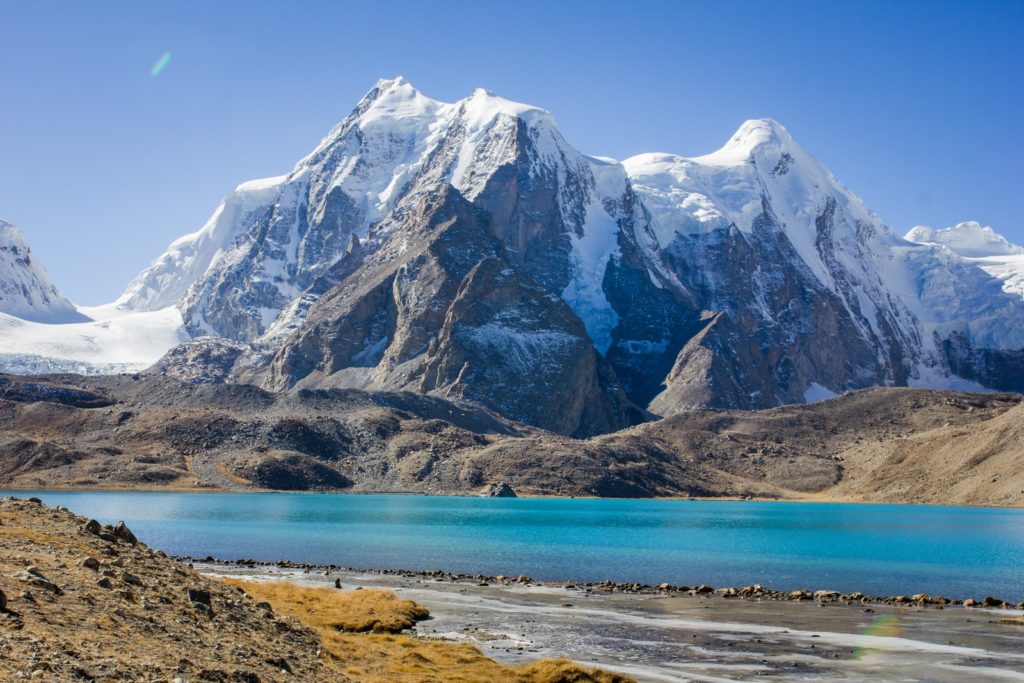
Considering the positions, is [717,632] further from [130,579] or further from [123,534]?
[130,579]

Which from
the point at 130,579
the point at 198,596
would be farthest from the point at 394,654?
the point at 130,579

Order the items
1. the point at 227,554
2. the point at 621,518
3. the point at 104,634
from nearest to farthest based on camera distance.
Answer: the point at 104,634 → the point at 227,554 → the point at 621,518

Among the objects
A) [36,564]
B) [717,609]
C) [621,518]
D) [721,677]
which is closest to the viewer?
[36,564]

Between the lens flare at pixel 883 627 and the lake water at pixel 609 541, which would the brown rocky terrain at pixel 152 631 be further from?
the lake water at pixel 609 541

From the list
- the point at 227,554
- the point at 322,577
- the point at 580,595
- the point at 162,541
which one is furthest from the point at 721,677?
the point at 162,541

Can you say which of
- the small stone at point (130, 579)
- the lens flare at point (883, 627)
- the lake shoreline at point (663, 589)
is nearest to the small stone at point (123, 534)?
the small stone at point (130, 579)

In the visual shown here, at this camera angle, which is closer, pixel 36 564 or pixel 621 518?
pixel 36 564

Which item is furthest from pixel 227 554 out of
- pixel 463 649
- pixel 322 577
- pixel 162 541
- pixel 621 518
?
pixel 621 518

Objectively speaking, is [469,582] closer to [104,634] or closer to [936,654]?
[936,654]
